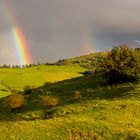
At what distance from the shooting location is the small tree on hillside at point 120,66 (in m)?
68.8

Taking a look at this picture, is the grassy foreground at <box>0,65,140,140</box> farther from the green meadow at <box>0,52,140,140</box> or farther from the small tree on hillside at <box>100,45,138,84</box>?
the small tree on hillside at <box>100,45,138,84</box>

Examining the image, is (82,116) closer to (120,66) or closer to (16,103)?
(16,103)

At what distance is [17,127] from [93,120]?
840 centimetres

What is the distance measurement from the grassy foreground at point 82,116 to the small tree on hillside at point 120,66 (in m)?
2.48

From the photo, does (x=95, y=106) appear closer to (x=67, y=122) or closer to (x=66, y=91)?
(x=67, y=122)

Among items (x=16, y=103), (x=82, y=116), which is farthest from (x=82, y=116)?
(x=16, y=103)

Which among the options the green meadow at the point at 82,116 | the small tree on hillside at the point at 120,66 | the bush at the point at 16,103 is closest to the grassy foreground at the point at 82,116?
the green meadow at the point at 82,116

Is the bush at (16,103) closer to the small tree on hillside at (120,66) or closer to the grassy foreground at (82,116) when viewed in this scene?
the grassy foreground at (82,116)

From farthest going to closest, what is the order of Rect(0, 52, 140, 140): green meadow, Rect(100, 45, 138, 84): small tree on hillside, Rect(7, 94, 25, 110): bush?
Rect(100, 45, 138, 84): small tree on hillside, Rect(7, 94, 25, 110): bush, Rect(0, 52, 140, 140): green meadow

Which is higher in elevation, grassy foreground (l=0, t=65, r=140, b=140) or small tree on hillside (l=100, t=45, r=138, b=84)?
small tree on hillside (l=100, t=45, r=138, b=84)

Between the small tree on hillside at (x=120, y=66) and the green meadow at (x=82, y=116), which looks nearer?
the green meadow at (x=82, y=116)

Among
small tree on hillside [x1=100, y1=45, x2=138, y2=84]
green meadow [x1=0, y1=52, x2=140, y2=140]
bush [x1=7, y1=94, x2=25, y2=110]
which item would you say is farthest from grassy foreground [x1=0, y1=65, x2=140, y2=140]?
Answer: small tree on hillside [x1=100, y1=45, x2=138, y2=84]

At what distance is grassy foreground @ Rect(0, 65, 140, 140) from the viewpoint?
38.0 meters

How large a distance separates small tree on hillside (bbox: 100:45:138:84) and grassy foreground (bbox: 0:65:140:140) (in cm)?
248
